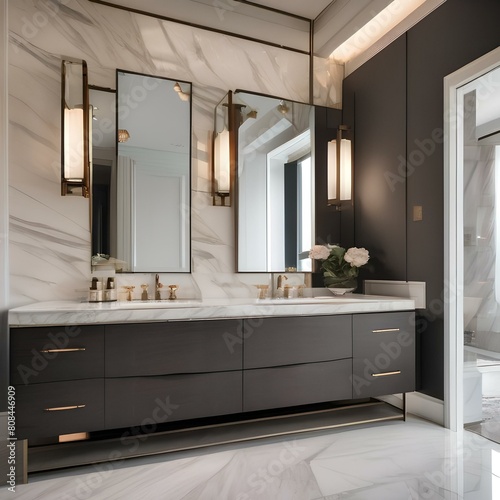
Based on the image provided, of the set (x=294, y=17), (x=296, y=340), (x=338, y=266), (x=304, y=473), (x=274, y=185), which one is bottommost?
(x=304, y=473)

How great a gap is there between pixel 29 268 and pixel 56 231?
0.24m

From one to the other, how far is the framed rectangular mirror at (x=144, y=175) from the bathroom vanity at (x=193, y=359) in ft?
1.68

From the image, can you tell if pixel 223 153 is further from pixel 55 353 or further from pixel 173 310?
pixel 55 353

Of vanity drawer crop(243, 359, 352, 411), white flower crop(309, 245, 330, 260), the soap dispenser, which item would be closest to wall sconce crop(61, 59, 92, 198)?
the soap dispenser

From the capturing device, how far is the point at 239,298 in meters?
2.68

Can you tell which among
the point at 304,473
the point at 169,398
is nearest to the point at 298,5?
the point at 169,398

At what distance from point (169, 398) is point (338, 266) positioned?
1433mm

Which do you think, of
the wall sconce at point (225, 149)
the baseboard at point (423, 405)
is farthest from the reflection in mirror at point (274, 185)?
the baseboard at point (423, 405)

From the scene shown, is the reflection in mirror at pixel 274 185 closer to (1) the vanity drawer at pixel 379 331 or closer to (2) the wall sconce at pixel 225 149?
(2) the wall sconce at pixel 225 149

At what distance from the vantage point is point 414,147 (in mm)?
2574

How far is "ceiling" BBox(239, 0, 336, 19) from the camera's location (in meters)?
2.81

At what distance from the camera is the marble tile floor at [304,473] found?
1.66m

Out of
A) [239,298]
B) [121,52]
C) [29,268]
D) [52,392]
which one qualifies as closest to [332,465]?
[239,298]

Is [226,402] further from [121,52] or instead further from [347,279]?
[121,52]
